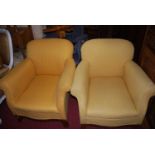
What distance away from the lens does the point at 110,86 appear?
159 cm

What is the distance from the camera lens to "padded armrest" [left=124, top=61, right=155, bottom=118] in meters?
1.20

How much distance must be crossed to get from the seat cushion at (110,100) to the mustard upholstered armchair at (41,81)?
29cm

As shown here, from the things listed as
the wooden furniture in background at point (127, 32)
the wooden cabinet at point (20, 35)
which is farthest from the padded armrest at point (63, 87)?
the wooden cabinet at point (20, 35)

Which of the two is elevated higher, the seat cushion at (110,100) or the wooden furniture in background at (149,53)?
the wooden furniture in background at (149,53)

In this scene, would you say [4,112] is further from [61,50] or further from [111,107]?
[111,107]

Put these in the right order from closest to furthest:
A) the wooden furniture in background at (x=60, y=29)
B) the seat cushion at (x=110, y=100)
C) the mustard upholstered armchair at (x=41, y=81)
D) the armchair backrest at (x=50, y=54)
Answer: the seat cushion at (x=110, y=100) < the mustard upholstered armchair at (x=41, y=81) < the armchair backrest at (x=50, y=54) < the wooden furniture in background at (x=60, y=29)

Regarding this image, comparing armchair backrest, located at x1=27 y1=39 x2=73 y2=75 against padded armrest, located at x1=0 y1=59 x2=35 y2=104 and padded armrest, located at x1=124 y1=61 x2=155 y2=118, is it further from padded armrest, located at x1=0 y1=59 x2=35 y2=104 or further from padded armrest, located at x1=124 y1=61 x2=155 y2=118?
padded armrest, located at x1=124 y1=61 x2=155 y2=118

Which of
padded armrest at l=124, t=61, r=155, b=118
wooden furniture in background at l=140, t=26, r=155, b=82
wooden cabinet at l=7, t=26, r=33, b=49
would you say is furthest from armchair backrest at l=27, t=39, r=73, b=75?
wooden cabinet at l=7, t=26, r=33, b=49

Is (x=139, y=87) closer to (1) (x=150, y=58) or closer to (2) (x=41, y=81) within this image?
(1) (x=150, y=58)

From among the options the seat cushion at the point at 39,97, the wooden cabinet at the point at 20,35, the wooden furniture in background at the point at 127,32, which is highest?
the wooden furniture in background at the point at 127,32

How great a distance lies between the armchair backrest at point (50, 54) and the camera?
5.72 ft

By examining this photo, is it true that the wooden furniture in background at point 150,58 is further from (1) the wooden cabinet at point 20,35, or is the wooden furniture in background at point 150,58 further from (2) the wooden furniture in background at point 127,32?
(1) the wooden cabinet at point 20,35

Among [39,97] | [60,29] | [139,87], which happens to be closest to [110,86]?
[139,87]
